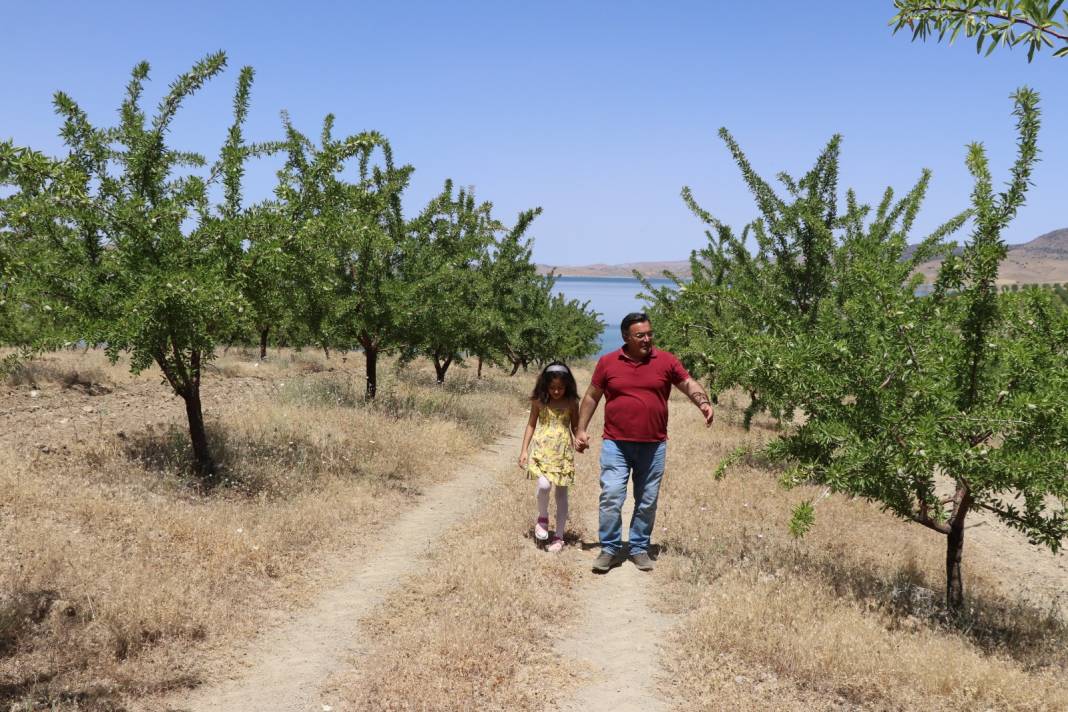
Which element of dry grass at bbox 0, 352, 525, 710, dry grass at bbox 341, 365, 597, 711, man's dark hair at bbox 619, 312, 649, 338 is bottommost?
dry grass at bbox 341, 365, 597, 711

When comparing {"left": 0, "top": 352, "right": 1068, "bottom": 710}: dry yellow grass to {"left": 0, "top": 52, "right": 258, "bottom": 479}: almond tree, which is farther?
{"left": 0, "top": 52, "right": 258, "bottom": 479}: almond tree

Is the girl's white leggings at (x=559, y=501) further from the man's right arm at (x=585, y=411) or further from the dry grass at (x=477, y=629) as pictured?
the man's right arm at (x=585, y=411)

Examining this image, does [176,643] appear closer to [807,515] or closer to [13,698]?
[13,698]

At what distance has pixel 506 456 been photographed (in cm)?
1383

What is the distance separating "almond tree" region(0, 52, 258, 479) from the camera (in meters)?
7.39

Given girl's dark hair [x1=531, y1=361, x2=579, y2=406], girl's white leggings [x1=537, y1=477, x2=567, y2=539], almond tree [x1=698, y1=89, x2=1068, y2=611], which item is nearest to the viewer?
almond tree [x1=698, y1=89, x2=1068, y2=611]

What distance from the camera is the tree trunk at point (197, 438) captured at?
8969 mm

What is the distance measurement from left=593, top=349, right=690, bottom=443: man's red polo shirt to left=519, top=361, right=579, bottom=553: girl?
0.54 metres

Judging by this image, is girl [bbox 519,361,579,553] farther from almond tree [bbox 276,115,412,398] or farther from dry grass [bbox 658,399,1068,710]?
almond tree [bbox 276,115,412,398]

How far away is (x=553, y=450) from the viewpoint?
726cm

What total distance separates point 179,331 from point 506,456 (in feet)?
23.9

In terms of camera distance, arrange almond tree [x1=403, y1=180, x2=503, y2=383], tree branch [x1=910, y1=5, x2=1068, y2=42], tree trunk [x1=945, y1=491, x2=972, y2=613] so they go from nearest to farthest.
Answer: tree branch [x1=910, y1=5, x2=1068, y2=42], tree trunk [x1=945, y1=491, x2=972, y2=613], almond tree [x1=403, y1=180, x2=503, y2=383]

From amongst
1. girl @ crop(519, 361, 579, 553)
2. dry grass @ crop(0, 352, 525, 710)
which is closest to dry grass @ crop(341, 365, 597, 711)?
girl @ crop(519, 361, 579, 553)

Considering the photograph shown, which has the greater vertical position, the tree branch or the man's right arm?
the tree branch
